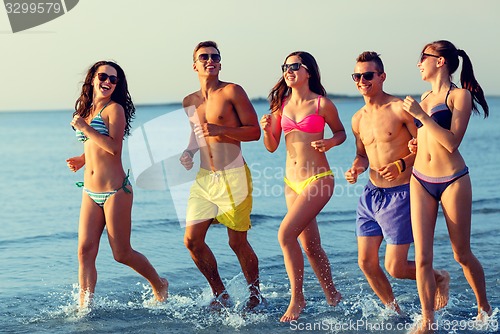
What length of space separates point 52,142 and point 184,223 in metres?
38.5

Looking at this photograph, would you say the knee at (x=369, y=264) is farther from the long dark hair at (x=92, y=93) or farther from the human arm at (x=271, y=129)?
the long dark hair at (x=92, y=93)

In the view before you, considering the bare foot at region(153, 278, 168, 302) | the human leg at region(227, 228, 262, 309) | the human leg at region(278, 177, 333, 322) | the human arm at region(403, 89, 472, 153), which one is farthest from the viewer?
the bare foot at region(153, 278, 168, 302)

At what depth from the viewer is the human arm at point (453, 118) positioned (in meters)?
6.39

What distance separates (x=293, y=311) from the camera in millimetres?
7512

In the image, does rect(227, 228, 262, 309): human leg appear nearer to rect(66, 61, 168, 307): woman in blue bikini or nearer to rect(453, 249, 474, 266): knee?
rect(66, 61, 168, 307): woman in blue bikini

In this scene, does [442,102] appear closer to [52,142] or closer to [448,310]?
[448,310]

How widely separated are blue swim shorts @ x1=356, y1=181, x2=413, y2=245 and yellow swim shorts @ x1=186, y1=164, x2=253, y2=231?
4.08ft

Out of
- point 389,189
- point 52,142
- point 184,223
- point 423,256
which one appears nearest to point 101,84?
point 184,223

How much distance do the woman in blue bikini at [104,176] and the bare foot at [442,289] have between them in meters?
2.86

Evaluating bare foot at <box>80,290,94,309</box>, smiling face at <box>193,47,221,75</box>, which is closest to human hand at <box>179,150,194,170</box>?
smiling face at <box>193,47,221,75</box>

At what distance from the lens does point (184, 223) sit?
8195mm

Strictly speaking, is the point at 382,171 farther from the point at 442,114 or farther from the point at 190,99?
the point at 190,99


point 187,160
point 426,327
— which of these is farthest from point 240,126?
point 426,327

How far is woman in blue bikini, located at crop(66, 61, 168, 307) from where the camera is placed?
25.0 feet
